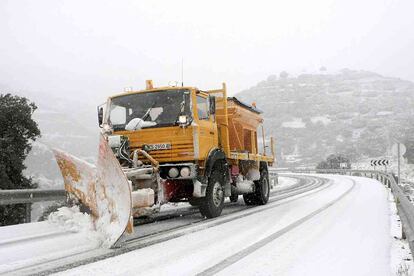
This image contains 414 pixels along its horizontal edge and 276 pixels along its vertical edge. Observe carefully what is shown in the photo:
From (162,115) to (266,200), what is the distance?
543 cm

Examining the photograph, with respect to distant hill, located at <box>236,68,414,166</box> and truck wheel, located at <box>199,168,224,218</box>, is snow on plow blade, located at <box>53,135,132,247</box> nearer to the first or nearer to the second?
truck wheel, located at <box>199,168,224,218</box>

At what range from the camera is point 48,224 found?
8.24 meters

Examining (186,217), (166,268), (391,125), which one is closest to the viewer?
(166,268)

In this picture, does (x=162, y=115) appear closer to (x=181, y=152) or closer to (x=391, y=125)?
(x=181, y=152)

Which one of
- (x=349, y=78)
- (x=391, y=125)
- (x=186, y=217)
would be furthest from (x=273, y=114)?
(x=186, y=217)

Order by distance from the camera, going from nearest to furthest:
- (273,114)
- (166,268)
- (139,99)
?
1. (166,268)
2. (139,99)
3. (273,114)

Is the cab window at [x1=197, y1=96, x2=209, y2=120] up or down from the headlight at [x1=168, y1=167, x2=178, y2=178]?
up

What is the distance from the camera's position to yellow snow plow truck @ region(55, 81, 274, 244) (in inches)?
241

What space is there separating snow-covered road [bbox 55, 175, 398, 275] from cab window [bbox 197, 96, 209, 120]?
2.18m

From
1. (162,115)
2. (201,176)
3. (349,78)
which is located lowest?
(201,176)

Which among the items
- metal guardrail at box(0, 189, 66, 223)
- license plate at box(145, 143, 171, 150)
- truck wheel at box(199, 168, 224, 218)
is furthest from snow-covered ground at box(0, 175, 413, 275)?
license plate at box(145, 143, 171, 150)

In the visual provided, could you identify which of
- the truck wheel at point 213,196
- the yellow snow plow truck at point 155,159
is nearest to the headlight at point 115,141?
the yellow snow plow truck at point 155,159

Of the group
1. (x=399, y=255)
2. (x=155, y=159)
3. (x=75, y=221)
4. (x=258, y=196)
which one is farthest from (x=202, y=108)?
(x=399, y=255)

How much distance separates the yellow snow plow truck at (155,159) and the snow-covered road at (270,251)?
0.77 metres
